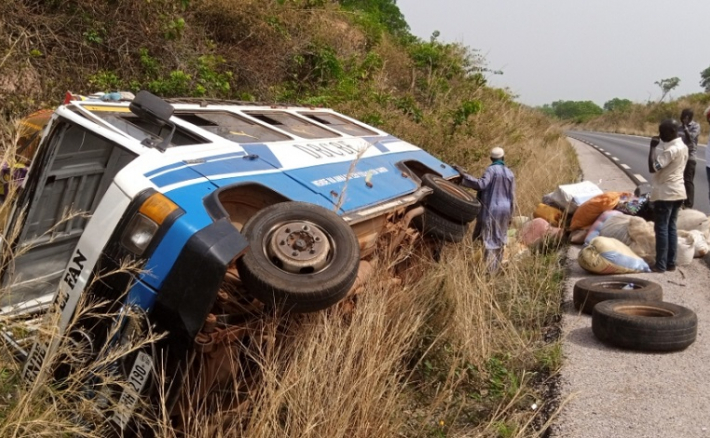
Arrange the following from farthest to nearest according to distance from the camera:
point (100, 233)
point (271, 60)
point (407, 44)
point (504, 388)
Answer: point (407, 44), point (271, 60), point (504, 388), point (100, 233)

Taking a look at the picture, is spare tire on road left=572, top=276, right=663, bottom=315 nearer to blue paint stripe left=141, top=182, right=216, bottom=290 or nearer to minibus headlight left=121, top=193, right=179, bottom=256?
blue paint stripe left=141, top=182, right=216, bottom=290

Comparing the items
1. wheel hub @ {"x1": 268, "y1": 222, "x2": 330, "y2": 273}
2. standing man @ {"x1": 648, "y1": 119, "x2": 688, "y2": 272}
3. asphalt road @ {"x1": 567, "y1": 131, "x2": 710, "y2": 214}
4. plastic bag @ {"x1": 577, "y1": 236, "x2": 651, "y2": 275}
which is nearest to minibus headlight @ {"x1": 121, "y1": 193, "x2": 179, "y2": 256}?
wheel hub @ {"x1": 268, "y1": 222, "x2": 330, "y2": 273}

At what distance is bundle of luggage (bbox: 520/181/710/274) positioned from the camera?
24.2 ft

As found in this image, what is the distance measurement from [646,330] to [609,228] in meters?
3.18

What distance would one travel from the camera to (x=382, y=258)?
5.11 meters

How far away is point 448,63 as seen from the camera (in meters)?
17.6

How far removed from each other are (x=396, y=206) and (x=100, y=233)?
228 cm

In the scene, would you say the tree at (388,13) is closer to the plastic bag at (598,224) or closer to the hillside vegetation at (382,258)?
the hillside vegetation at (382,258)

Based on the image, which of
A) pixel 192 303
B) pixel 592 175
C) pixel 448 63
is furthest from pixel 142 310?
pixel 448 63

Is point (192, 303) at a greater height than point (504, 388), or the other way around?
point (192, 303)

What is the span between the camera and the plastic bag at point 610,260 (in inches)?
288

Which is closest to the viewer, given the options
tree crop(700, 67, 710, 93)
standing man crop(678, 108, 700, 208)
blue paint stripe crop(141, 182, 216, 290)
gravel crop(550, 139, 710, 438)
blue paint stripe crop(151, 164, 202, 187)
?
blue paint stripe crop(141, 182, 216, 290)

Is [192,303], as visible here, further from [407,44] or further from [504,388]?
[407,44]

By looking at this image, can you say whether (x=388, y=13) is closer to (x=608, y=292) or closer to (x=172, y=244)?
(x=608, y=292)
